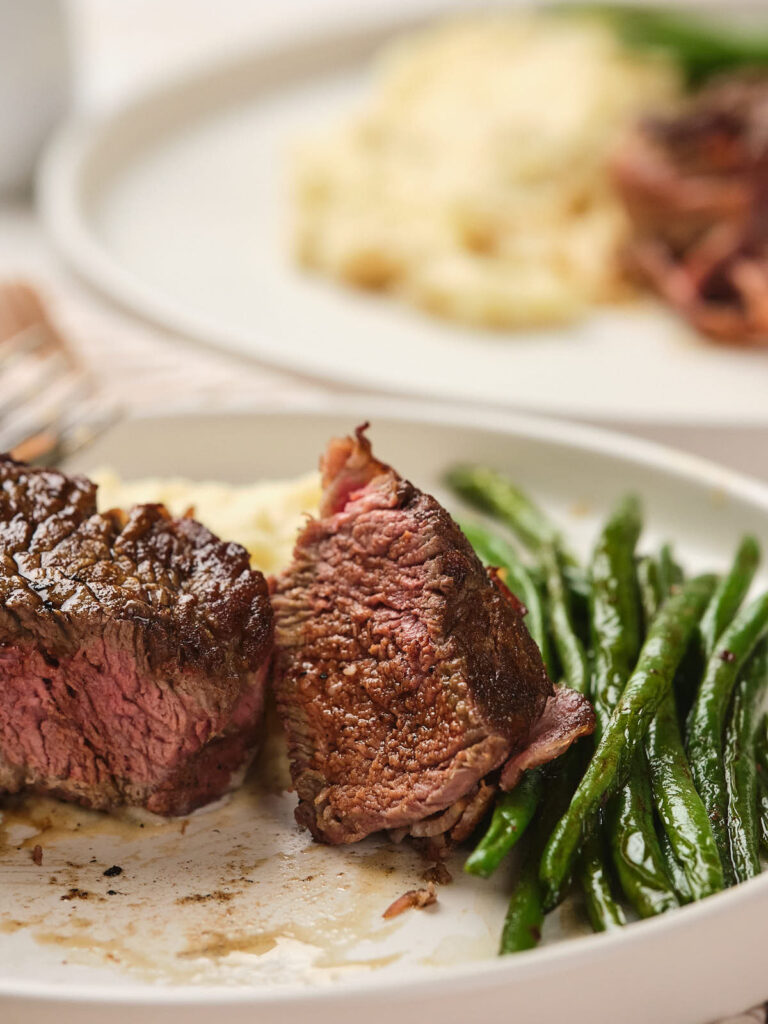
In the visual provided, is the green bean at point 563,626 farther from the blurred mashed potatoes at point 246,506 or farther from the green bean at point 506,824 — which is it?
the blurred mashed potatoes at point 246,506

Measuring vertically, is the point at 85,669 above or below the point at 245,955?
above

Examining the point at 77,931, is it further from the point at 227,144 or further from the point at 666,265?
the point at 227,144

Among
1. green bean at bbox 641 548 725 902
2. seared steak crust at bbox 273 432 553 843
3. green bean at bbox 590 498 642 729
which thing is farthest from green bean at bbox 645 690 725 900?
seared steak crust at bbox 273 432 553 843

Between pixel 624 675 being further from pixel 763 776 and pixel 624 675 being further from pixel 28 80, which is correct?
pixel 28 80

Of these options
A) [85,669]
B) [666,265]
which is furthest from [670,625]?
[666,265]

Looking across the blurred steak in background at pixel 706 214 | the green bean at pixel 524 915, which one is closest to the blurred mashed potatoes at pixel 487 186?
the blurred steak in background at pixel 706 214

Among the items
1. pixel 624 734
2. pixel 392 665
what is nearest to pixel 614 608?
pixel 624 734

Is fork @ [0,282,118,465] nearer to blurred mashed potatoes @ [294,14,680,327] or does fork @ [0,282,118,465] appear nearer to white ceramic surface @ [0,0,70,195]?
blurred mashed potatoes @ [294,14,680,327]

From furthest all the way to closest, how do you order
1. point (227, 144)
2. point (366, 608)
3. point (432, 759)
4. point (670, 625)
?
point (227, 144)
point (670, 625)
point (366, 608)
point (432, 759)
